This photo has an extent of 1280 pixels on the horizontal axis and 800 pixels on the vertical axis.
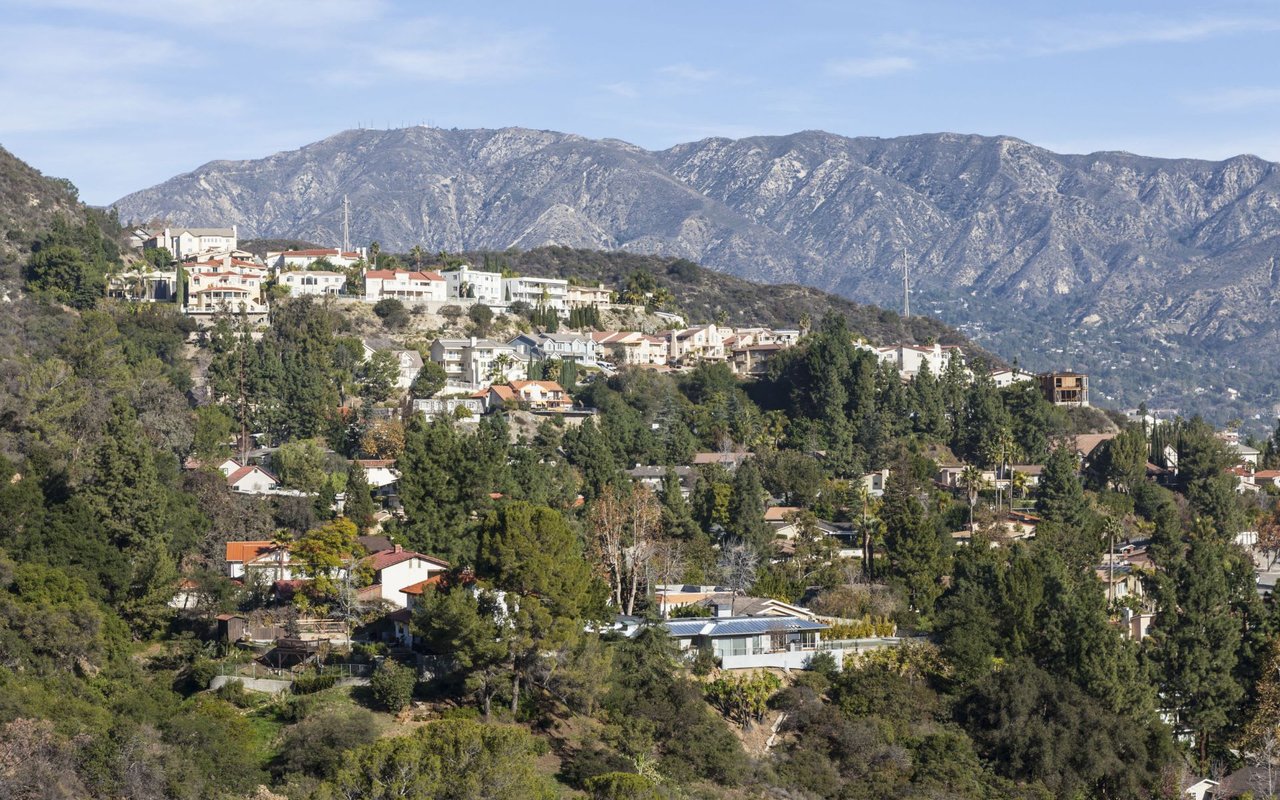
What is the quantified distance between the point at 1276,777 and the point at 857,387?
4548 centimetres

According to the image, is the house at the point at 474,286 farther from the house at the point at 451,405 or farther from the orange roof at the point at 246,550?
the orange roof at the point at 246,550

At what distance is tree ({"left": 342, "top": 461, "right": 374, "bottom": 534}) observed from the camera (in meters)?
67.9

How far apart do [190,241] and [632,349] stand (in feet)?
132

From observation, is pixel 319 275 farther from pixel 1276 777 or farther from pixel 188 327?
pixel 1276 777

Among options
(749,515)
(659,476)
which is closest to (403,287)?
(659,476)

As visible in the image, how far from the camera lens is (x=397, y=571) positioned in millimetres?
56594

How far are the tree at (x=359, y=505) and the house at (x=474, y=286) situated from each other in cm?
4923

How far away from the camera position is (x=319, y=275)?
116 metres

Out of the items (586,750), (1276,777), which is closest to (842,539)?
(1276,777)

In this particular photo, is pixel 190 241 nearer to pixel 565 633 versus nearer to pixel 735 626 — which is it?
pixel 735 626

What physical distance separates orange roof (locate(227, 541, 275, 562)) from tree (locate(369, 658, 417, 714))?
1432cm

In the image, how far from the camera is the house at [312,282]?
113625 mm

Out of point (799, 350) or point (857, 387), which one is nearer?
point (857, 387)

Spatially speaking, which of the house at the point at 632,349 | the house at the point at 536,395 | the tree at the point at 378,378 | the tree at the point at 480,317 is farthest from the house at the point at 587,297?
the tree at the point at 378,378
